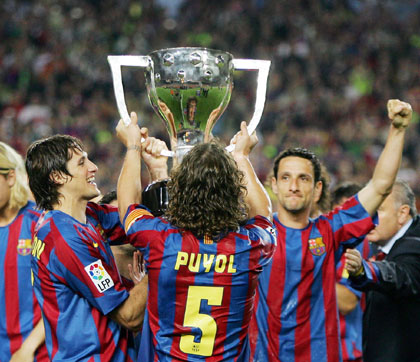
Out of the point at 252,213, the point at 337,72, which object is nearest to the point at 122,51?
the point at 337,72

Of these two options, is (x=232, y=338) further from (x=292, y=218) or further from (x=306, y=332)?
(x=292, y=218)

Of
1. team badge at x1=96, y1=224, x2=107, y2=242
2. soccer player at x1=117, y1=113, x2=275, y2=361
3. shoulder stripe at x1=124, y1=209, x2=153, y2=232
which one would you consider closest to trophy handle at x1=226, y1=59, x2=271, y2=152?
soccer player at x1=117, y1=113, x2=275, y2=361

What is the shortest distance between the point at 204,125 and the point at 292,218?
937 mm

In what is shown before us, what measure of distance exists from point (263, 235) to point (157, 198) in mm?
483

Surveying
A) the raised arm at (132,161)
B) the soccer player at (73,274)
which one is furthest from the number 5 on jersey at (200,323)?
the raised arm at (132,161)

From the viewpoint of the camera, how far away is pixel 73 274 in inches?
93.0

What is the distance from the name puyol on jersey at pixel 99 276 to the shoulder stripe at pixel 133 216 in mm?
209

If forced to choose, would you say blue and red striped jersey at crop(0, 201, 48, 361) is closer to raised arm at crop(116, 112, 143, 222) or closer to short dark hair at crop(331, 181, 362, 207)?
raised arm at crop(116, 112, 143, 222)

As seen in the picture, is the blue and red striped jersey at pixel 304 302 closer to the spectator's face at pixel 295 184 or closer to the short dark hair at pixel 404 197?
the spectator's face at pixel 295 184

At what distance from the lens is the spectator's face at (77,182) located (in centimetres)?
256

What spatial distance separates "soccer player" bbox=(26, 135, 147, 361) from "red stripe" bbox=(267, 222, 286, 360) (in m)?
0.87

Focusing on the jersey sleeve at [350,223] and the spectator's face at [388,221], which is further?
the spectator's face at [388,221]

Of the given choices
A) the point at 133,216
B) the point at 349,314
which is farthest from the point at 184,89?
the point at 349,314

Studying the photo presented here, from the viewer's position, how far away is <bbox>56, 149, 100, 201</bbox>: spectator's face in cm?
256
